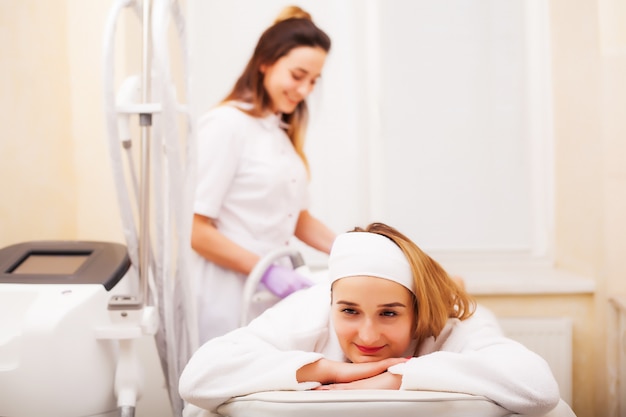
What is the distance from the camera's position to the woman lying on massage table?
1.27 meters

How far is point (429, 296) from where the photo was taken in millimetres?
1490

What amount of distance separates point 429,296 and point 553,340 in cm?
139

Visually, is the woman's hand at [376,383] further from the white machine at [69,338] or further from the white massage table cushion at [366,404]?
the white machine at [69,338]

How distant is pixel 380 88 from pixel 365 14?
0.92ft

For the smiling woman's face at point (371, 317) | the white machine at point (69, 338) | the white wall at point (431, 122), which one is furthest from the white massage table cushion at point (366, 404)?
the white wall at point (431, 122)

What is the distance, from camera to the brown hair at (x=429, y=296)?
58.1 inches

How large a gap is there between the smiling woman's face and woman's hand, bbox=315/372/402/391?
100mm

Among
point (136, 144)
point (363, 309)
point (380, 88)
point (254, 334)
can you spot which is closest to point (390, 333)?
point (363, 309)

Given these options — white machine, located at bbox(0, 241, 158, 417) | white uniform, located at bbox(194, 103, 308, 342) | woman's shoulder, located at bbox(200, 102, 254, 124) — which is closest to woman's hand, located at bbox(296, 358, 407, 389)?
white machine, located at bbox(0, 241, 158, 417)

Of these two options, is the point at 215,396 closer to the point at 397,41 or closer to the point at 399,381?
the point at 399,381

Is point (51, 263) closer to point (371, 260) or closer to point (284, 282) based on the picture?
point (284, 282)

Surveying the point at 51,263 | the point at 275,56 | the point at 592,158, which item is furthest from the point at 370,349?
the point at 592,158

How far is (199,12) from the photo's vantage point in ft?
9.64

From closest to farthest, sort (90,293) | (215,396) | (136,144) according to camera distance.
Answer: (215,396)
(90,293)
(136,144)
